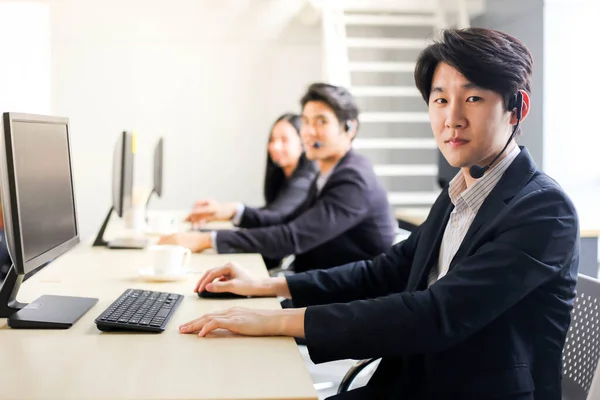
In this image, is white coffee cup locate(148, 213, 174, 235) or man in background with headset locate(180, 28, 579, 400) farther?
white coffee cup locate(148, 213, 174, 235)

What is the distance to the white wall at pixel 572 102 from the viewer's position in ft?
14.2

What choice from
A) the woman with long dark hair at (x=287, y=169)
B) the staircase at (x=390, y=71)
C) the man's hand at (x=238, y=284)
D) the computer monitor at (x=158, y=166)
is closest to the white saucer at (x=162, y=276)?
the man's hand at (x=238, y=284)

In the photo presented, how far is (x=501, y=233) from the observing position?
1347 millimetres

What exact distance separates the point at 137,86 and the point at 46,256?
13.4 feet

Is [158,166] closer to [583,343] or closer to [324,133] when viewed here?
[324,133]

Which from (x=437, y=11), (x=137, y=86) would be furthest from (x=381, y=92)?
(x=137, y=86)

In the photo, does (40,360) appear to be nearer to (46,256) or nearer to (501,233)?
(46,256)

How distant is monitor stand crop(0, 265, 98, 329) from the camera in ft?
4.79

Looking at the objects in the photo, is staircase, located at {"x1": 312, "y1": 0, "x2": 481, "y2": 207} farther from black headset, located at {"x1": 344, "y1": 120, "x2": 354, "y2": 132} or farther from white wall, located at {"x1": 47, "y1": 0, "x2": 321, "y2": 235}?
black headset, located at {"x1": 344, "y1": 120, "x2": 354, "y2": 132}

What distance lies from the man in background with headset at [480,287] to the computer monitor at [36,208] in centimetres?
35

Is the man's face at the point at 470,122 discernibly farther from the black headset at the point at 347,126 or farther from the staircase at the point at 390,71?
the staircase at the point at 390,71

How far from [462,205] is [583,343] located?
419 mm

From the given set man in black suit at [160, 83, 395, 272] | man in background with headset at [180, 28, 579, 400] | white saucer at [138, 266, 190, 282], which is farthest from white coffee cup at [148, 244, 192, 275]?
man in background with headset at [180, 28, 579, 400]

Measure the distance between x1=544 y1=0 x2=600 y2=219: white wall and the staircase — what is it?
0.89m
